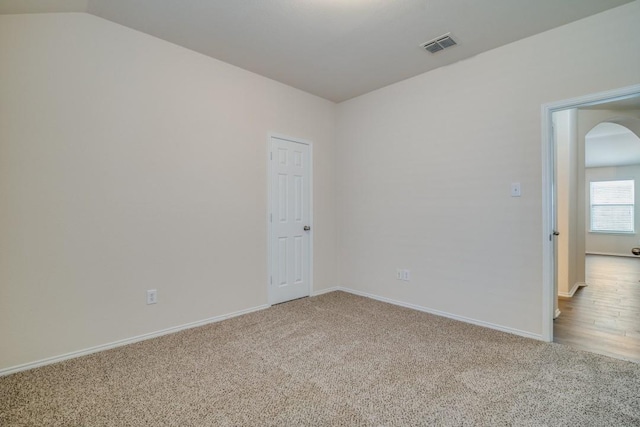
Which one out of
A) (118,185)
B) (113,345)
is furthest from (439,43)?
(113,345)

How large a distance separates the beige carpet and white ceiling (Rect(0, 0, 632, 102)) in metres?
2.61

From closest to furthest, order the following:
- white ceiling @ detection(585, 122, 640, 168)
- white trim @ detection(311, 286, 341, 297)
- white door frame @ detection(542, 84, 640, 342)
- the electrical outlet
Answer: white door frame @ detection(542, 84, 640, 342)
the electrical outlet
white trim @ detection(311, 286, 341, 297)
white ceiling @ detection(585, 122, 640, 168)

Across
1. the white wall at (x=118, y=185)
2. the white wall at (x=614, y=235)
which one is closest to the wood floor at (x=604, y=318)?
the white wall at (x=118, y=185)

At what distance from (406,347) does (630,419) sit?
1.28 metres

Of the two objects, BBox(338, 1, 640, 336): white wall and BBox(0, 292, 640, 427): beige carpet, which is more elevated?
BBox(338, 1, 640, 336): white wall

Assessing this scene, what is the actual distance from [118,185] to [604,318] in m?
4.86

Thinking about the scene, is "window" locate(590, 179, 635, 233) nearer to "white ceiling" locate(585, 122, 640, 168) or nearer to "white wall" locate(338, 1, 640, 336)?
"white ceiling" locate(585, 122, 640, 168)

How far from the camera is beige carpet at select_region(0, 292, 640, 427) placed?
5.29 ft

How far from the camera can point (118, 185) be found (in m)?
2.51

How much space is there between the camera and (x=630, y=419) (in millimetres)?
1581

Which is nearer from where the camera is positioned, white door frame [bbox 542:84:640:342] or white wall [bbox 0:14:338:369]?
white wall [bbox 0:14:338:369]

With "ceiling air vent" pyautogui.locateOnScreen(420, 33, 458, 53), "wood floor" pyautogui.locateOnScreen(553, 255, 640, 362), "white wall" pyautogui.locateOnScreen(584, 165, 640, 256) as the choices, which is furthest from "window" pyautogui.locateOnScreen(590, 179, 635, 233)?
"ceiling air vent" pyautogui.locateOnScreen(420, 33, 458, 53)

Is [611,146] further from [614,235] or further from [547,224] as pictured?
[547,224]

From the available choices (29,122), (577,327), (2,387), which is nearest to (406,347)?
(577,327)
